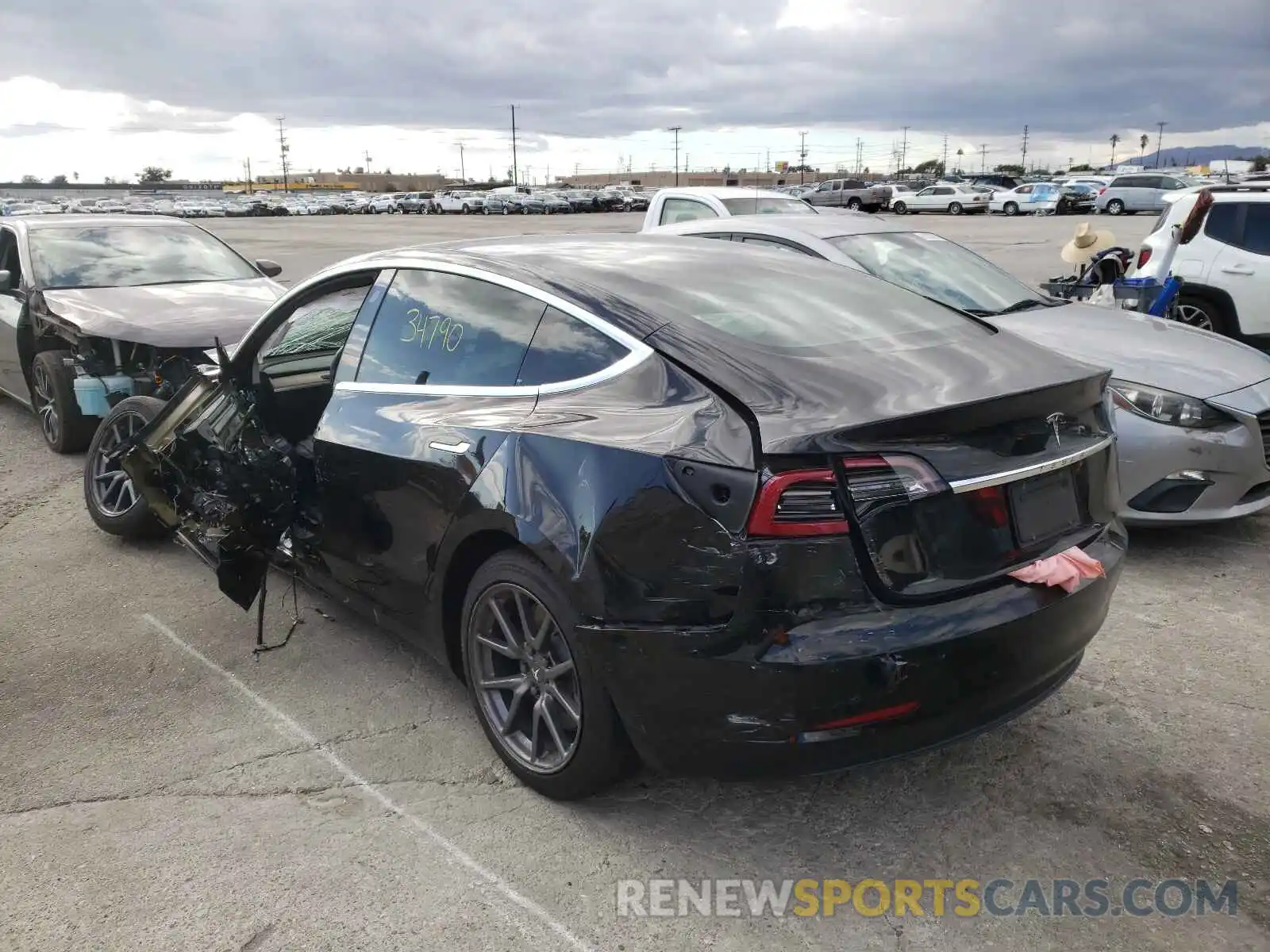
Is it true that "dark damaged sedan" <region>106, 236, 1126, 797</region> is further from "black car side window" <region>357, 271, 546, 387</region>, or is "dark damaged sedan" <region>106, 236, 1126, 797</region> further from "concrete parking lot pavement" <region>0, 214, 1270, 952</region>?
"concrete parking lot pavement" <region>0, 214, 1270, 952</region>

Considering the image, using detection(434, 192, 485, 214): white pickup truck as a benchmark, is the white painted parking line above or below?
below

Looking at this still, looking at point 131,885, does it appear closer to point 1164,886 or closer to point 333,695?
point 333,695

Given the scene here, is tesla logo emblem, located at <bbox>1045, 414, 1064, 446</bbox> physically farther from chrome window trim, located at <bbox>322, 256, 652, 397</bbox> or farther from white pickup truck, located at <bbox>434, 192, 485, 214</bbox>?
white pickup truck, located at <bbox>434, 192, 485, 214</bbox>

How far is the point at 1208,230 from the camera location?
30.1 feet

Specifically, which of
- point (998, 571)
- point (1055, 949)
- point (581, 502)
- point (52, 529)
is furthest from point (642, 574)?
point (52, 529)

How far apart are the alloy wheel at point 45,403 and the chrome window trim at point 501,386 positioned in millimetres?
4137

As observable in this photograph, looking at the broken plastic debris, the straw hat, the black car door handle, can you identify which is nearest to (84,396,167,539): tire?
the black car door handle

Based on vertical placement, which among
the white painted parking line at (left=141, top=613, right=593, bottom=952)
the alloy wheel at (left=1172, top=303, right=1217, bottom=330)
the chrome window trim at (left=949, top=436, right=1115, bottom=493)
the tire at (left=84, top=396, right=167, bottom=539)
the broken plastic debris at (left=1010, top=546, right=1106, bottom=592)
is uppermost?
the chrome window trim at (left=949, top=436, right=1115, bottom=493)

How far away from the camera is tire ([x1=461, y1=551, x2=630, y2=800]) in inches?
110

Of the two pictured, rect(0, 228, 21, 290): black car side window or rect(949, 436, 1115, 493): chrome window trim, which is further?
rect(0, 228, 21, 290): black car side window

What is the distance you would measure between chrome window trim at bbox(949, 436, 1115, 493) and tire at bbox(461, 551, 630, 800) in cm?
109

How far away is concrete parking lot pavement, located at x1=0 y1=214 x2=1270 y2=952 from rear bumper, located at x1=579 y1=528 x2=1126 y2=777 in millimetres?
258

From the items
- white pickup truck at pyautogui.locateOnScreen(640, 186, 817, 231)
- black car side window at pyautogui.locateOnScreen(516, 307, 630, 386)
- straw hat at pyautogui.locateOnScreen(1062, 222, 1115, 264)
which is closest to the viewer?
black car side window at pyautogui.locateOnScreen(516, 307, 630, 386)

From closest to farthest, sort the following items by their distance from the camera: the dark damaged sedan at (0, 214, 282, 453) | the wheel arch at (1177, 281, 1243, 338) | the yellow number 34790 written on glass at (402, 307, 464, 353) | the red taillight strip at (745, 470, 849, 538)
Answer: the red taillight strip at (745, 470, 849, 538) → the yellow number 34790 written on glass at (402, 307, 464, 353) → the dark damaged sedan at (0, 214, 282, 453) → the wheel arch at (1177, 281, 1243, 338)
